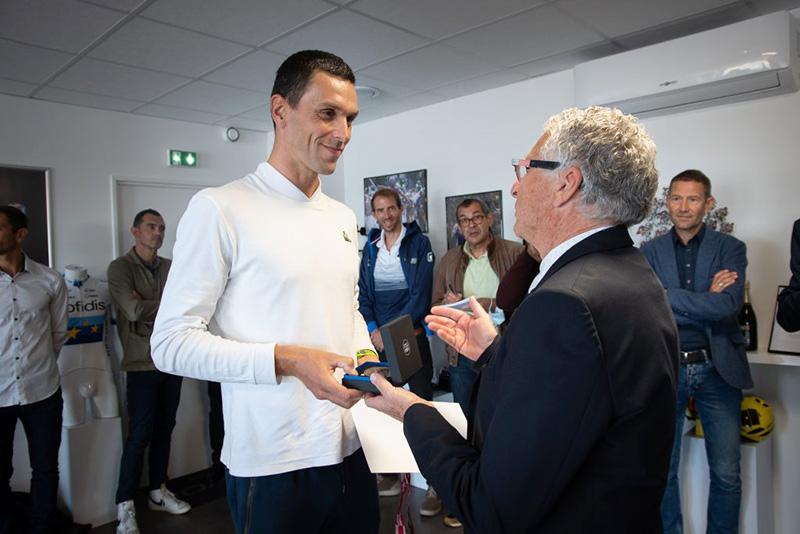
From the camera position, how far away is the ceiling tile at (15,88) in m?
3.50

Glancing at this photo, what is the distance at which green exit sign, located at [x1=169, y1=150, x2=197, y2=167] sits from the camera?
14.9 ft

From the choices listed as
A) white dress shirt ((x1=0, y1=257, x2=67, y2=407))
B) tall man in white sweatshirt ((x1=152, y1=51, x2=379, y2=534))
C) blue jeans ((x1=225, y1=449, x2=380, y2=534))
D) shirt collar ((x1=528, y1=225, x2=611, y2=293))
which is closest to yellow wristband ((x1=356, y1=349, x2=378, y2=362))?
tall man in white sweatshirt ((x1=152, y1=51, x2=379, y2=534))

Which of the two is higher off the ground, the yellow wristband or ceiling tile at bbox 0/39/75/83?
ceiling tile at bbox 0/39/75/83

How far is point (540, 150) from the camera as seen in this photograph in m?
1.09

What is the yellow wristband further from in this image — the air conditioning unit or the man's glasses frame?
the air conditioning unit

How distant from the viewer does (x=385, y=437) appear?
1.39 metres

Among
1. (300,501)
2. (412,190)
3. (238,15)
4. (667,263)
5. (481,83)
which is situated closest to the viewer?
(300,501)

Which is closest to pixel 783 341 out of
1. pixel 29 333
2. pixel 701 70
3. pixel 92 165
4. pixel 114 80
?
pixel 701 70

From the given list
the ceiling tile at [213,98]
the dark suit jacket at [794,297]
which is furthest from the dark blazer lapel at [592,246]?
the ceiling tile at [213,98]

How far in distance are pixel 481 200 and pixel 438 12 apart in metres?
1.71

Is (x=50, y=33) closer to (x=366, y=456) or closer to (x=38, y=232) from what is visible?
(x=38, y=232)

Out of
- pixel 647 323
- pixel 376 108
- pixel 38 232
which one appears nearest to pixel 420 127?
pixel 376 108

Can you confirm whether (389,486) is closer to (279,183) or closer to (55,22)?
(279,183)

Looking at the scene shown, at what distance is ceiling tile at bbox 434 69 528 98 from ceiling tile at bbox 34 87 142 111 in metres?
2.43
